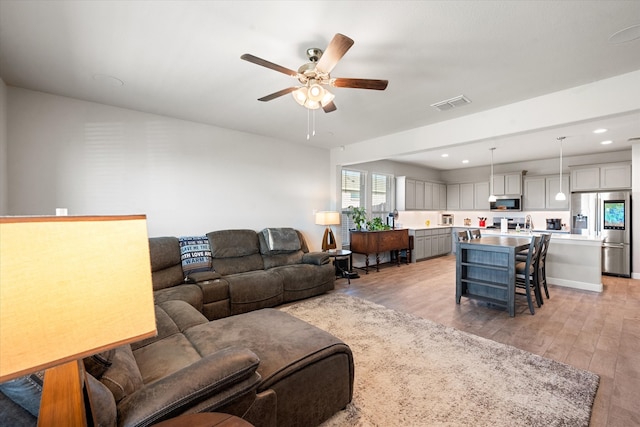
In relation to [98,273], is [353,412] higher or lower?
lower

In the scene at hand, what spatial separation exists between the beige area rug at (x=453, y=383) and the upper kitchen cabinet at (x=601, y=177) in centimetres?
544

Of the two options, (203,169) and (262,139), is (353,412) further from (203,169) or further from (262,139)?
(262,139)

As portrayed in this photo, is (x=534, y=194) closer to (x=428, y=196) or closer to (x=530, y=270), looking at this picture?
(x=428, y=196)

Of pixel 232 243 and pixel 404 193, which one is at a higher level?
pixel 404 193

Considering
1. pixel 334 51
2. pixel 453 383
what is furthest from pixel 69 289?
pixel 453 383

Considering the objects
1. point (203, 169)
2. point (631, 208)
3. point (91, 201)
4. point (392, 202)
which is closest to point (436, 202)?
point (392, 202)

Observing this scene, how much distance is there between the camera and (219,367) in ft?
4.02

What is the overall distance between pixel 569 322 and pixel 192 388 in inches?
161

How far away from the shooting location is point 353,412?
183 centimetres

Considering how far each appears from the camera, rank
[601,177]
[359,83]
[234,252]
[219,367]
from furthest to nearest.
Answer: [601,177]
[234,252]
[359,83]
[219,367]

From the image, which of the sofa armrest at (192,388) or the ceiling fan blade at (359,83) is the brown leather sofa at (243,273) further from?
the ceiling fan blade at (359,83)

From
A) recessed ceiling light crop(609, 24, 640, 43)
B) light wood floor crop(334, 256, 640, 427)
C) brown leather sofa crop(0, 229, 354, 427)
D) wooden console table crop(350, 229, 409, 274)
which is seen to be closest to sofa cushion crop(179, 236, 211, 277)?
brown leather sofa crop(0, 229, 354, 427)

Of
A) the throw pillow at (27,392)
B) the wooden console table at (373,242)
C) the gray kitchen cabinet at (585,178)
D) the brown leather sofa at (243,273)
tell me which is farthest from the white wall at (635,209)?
the throw pillow at (27,392)

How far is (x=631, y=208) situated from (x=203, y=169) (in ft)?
25.7
